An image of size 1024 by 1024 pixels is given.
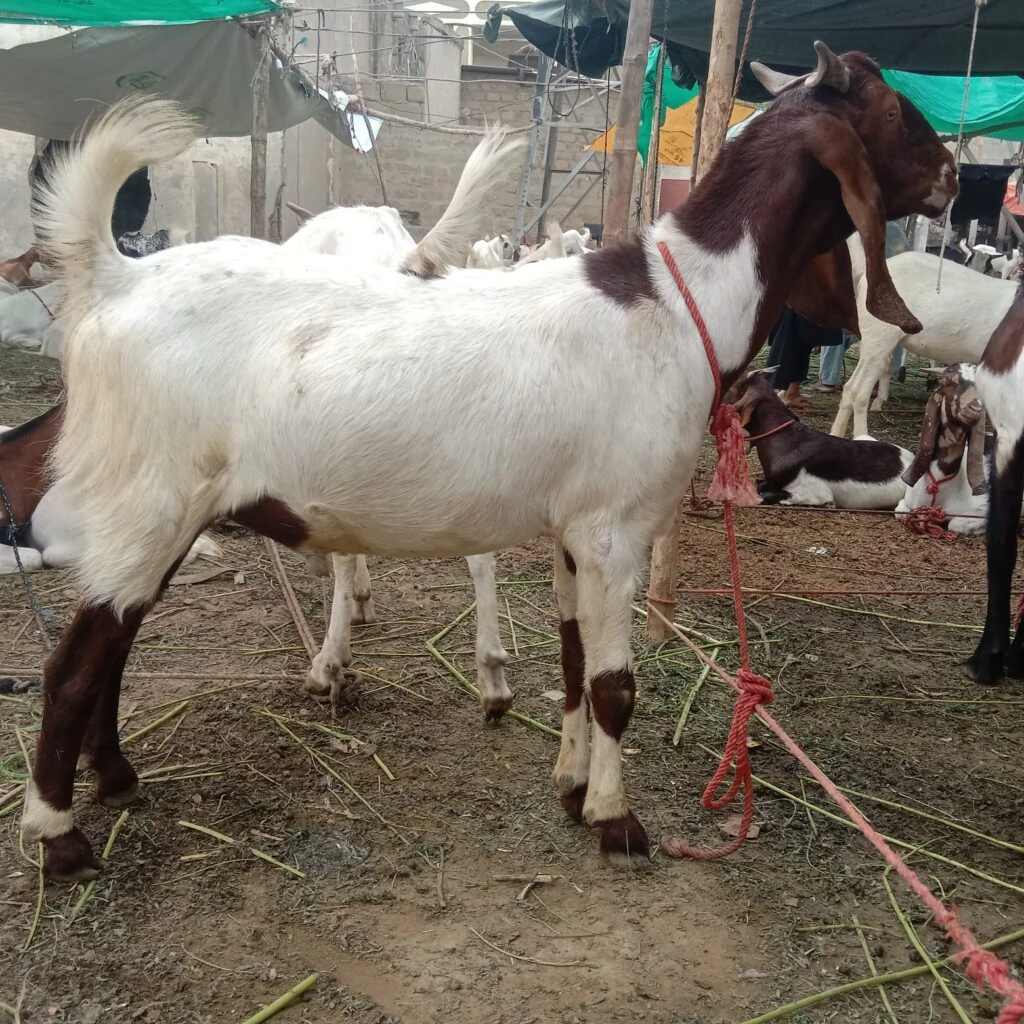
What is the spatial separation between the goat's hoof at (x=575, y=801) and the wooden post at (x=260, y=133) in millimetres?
5885

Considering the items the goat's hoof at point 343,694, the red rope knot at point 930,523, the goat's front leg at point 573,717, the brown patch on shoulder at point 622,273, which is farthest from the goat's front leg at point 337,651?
the red rope knot at point 930,523

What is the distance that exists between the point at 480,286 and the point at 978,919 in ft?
7.63

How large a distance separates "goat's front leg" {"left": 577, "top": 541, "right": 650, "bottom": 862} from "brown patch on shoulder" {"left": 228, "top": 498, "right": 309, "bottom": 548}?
800 mm

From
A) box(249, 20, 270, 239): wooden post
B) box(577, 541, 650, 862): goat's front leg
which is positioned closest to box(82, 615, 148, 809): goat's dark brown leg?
box(577, 541, 650, 862): goat's front leg

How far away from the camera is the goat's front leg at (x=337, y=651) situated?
3.88 m

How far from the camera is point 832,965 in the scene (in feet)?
8.53

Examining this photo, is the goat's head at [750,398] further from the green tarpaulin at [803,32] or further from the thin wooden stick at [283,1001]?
the thin wooden stick at [283,1001]

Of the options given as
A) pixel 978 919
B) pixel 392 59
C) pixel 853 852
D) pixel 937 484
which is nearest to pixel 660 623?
pixel 853 852

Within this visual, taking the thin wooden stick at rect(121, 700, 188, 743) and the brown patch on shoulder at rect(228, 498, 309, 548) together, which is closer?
the brown patch on shoulder at rect(228, 498, 309, 548)

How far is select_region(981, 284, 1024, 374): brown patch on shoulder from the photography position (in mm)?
4359

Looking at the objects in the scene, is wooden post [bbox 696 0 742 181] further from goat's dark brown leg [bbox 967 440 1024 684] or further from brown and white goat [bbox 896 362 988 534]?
brown and white goat [bbox 896 362 988 534]

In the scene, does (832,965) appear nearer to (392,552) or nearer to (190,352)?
(392,552)

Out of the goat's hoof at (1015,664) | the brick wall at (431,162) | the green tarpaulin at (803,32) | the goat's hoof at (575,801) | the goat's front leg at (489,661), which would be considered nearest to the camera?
the goat's hoof at (575,801)

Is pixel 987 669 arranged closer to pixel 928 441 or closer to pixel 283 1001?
pixel 928 441
